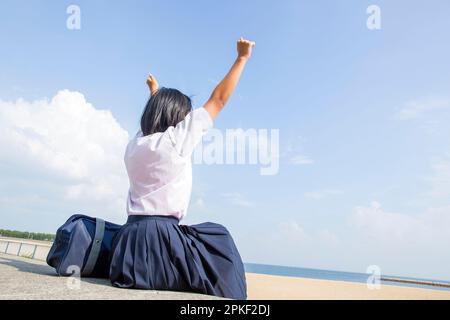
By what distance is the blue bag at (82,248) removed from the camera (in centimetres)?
239

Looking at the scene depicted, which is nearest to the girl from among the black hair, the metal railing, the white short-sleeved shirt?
the white short-sleeved shirt

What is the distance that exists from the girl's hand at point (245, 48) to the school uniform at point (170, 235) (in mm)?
528

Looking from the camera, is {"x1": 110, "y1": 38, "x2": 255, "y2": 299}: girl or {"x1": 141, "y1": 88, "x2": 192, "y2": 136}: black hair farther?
{"x1": 141, "y1": 88, "x2": 192, "y2": 136}: black hair

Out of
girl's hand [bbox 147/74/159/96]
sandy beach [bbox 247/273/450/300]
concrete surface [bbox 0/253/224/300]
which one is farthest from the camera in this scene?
sandy beach [bbox 247/273/450/300]

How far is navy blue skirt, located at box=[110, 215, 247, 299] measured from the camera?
6.95 ft

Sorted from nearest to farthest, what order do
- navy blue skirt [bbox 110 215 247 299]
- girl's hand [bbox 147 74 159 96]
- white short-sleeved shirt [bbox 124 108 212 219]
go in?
navy blue skirt [bbox 110 215 247 299] < white short-sleeved shirt [bbox 124 108 212 219] < girl's hand [bbox 147 74 159 96]

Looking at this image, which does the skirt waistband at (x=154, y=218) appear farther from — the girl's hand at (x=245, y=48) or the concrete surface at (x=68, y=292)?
the girl's hand at (x=245, y=48)

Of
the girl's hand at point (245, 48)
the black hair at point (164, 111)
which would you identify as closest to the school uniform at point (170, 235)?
the black hair at point (164, 111)

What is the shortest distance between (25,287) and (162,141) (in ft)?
3.66

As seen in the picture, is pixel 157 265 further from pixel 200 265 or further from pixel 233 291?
pixel 233 291

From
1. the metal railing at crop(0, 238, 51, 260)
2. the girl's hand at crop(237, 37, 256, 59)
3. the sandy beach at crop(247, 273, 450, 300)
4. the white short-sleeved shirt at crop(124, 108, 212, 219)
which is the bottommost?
the sandy beach at crop(247, 273, 450, 300)

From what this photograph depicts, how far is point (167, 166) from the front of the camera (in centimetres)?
225

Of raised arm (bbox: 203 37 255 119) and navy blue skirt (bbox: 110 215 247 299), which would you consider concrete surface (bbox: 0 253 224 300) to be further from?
raised arm (bbox: 203 37 255 119)
